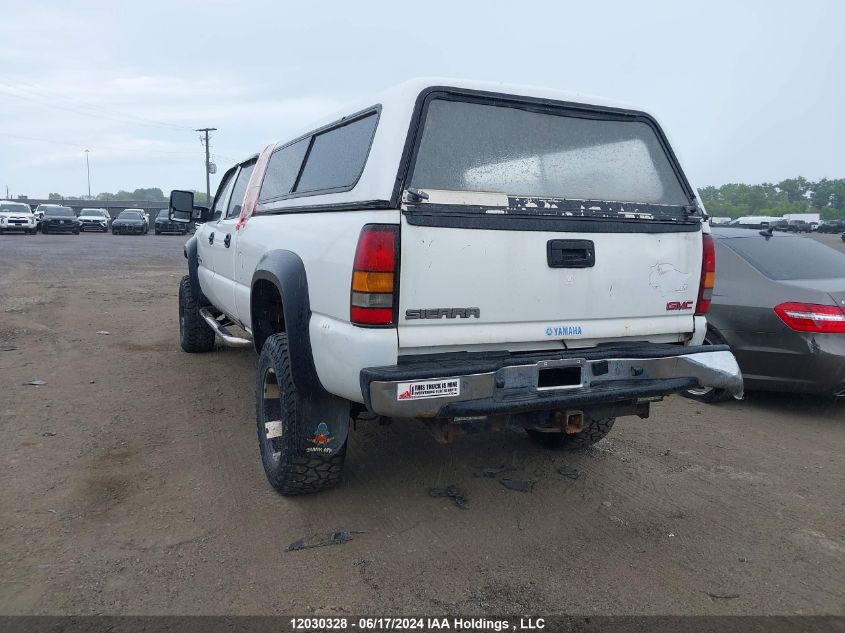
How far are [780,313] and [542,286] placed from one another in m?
2.99

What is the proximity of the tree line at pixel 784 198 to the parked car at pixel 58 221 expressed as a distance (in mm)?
84619

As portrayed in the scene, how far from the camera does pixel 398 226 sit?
279 cm

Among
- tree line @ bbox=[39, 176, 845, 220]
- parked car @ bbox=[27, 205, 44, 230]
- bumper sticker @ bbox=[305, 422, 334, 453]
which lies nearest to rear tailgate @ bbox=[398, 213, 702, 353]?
bumper sticker @ bbox=[305, 422, 334, 453]

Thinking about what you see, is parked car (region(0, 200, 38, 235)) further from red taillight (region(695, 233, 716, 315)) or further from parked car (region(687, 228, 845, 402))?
red taillight (region(695, 233, 716, 315))

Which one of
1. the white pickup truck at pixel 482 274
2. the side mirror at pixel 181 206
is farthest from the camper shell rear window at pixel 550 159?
the side mirror at pixel 181 206

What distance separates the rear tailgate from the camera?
285 centimetres

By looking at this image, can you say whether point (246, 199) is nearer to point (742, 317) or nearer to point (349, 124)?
point (349, 124)

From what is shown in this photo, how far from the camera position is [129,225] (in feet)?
112

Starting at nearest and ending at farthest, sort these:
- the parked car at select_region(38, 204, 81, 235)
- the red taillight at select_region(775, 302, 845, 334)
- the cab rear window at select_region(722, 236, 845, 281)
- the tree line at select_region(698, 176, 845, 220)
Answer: the red taillight at select_region(775, 302, 845, 334), the cab rear window at select_region(722, 236, 845, 281), the parked car at select_region(38, 204, 81, 235), the tree line at select_region(698, 176, 845, 220)

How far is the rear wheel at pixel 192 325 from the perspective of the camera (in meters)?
6.80

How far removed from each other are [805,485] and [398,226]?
2969mm

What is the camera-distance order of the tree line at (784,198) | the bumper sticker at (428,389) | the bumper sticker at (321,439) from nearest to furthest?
the bumper sticker at (428,389) < the bumper sticker at (321,439) < the tree line at (784,198)

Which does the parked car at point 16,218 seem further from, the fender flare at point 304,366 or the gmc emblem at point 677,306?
the gmc emblem at point 677,306

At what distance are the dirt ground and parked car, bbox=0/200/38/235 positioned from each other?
29.3 meters
